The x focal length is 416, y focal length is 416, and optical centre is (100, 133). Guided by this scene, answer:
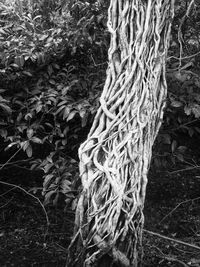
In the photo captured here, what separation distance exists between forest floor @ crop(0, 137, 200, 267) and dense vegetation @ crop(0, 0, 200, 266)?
0.43 feet

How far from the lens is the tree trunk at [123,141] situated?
1.60 meters

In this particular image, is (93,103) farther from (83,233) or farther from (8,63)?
(83,233)

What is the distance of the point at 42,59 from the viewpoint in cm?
269

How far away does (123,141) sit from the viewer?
5.79 feet

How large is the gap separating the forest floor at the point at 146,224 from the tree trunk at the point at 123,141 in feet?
1.54

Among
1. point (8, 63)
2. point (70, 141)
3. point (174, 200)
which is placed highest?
point (8, 63)

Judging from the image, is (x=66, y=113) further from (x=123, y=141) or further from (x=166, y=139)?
(x=123, y=141)

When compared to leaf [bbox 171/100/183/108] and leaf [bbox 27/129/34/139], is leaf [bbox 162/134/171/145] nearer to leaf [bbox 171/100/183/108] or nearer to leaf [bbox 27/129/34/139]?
leaf [bbox 171/100/183/108]

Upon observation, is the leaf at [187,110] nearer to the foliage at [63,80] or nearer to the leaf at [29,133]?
the foliage at [63,80]

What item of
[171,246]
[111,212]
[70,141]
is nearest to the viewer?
[111,212]

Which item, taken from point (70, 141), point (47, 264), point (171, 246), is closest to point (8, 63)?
point (70, 141)

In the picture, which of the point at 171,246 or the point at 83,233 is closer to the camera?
the point at 83,233

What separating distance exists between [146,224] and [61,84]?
1038mm

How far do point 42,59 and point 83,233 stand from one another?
1409 millimetres
